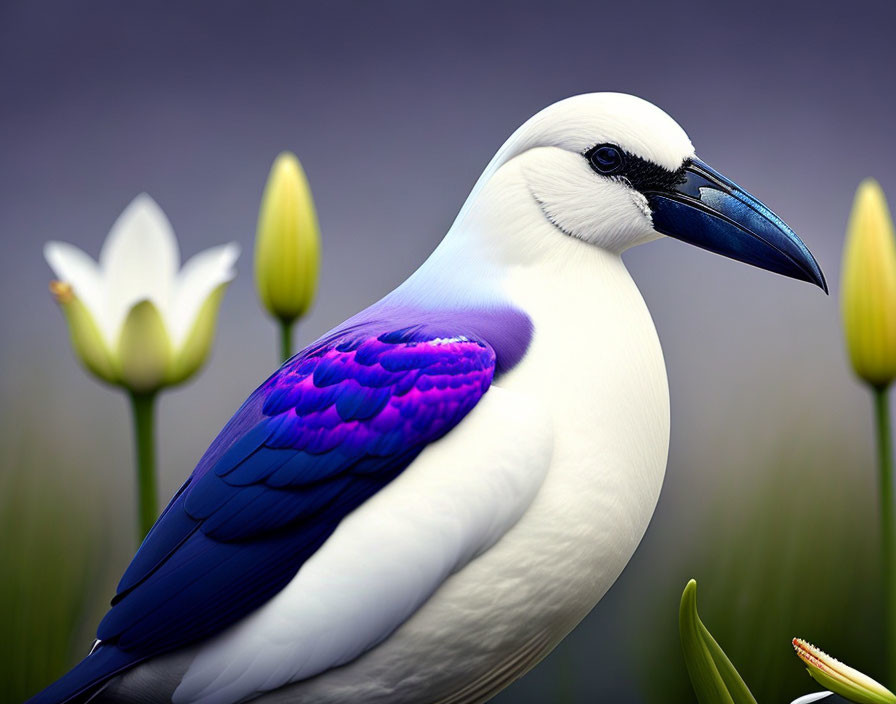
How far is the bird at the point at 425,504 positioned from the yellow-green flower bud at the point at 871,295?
0.18 meters

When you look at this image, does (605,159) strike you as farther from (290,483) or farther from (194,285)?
(194,285)

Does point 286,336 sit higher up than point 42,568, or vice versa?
point 286,336

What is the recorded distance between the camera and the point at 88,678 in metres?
0.54

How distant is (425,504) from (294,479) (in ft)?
0.23

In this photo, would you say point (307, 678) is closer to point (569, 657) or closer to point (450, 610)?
point (450, 610)

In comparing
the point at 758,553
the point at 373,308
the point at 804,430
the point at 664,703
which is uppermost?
the point at 373,308

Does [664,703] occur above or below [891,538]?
below

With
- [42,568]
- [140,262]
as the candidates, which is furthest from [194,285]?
[42,568]

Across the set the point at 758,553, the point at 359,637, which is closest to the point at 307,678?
the point at 359,637

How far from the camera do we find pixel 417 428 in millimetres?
524

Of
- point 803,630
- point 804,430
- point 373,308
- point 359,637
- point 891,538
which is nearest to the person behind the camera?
point 359,637

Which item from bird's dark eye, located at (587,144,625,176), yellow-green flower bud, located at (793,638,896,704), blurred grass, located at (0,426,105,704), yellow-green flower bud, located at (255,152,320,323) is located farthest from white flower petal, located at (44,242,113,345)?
yellow-green flower bud, located at (793,638,896,704)

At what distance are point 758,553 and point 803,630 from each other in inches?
3.0

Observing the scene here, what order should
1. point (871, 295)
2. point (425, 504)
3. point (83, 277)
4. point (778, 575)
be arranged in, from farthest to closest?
1. point (778, 575)
2. point (83, 277)
3. point (871, 295)
4. point (425, 504)
